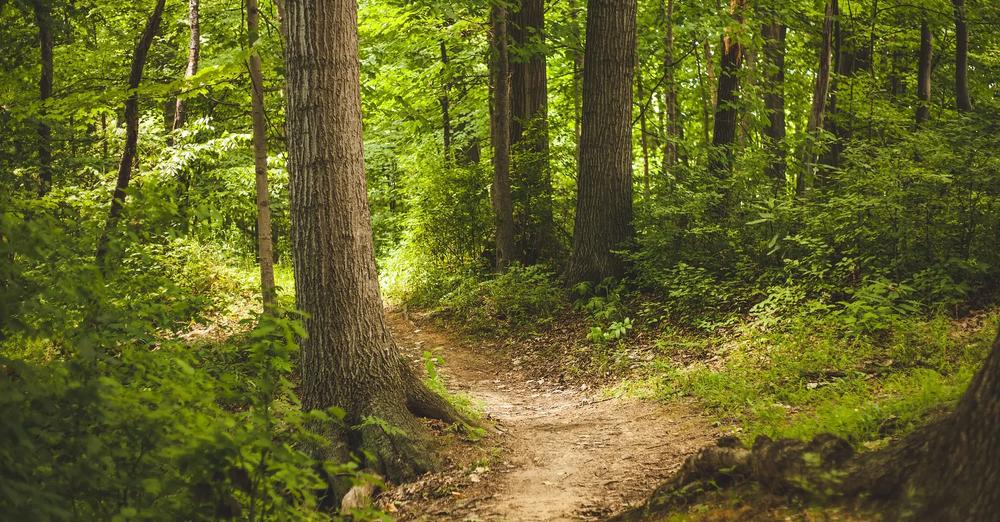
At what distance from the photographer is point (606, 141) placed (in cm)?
1109

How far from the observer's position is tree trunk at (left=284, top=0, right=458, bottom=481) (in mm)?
5797

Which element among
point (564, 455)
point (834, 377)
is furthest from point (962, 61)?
point (564, 455)

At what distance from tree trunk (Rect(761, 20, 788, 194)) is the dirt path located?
5594 mm

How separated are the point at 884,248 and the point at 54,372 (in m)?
8.14

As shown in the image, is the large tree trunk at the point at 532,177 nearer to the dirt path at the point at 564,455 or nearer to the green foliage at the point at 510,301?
the green foliage at the point at 510,301

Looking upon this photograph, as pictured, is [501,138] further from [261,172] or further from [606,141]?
[261,172]

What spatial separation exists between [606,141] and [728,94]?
337 cm

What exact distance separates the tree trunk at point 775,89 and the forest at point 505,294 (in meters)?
0.14

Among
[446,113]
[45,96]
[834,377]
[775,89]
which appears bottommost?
[834,377]

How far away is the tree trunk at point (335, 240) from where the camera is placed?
580cm

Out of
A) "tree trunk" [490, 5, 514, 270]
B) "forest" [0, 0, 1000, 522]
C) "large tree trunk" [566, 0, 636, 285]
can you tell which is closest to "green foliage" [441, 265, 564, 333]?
"forest" [0, 0, 1000, 522]

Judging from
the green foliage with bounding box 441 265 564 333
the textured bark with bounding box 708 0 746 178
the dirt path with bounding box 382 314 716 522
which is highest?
the textured bark with bounding box 708 0 746 178

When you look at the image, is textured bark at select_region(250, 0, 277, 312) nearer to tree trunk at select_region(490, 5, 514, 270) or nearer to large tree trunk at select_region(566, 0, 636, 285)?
tree trunk at select_region(490, 5, 514, 270)

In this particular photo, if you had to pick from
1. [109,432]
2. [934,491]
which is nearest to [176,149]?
[109,432]
